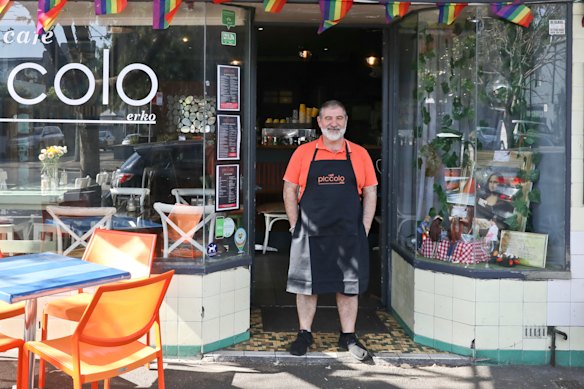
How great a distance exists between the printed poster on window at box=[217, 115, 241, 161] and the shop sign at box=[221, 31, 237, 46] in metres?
0.51

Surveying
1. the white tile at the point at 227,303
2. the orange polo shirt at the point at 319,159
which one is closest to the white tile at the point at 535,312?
the orange polo shirt at the point at 319,159

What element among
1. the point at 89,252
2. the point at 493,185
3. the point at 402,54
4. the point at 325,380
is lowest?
the point at 325,380

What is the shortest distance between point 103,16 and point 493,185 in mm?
2970

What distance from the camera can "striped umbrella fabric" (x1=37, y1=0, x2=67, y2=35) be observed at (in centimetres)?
449

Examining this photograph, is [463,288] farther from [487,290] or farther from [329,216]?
[329,216]

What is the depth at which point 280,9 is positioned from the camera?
4.62 metres

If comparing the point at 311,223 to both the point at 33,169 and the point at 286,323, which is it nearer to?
the point at 286,323


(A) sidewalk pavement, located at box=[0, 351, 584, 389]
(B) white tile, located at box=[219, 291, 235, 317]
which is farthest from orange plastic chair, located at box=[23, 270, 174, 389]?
(B) white tile, located at box=[219, 291, 235, 317]

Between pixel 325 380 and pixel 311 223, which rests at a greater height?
pixel 311 223

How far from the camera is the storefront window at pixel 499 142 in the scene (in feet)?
15.5

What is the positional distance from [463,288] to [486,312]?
0.22 m

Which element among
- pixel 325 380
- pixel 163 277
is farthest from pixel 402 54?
pixel 163 277

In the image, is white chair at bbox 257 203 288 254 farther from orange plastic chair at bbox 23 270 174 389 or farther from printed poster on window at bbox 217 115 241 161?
orange plastic chair at bbox 23 270 174 389

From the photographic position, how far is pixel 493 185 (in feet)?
16.0
